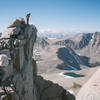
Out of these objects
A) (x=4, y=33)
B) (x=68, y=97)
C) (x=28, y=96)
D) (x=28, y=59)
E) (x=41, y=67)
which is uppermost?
(x=4, y=33)

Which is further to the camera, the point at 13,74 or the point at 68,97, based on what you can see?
the point at 68,97

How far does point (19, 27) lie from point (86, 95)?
11702 millimetres

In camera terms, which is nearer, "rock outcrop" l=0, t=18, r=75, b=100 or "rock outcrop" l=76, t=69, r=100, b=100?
"rock outcrop" l=76, t=69, r=100, b=100

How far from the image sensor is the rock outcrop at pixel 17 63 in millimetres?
15500

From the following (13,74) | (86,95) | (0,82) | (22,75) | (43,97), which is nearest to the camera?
(86,95)

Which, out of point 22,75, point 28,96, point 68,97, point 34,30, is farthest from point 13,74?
point 68,97

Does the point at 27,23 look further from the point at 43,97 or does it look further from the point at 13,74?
the point at 43,97

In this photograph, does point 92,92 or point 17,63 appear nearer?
point 92,92

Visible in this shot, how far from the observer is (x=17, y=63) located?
60.0 ft

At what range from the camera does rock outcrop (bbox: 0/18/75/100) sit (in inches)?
610

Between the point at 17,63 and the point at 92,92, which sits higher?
the point at 17,63

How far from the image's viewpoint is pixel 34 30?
2219 cm

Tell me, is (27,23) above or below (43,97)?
above

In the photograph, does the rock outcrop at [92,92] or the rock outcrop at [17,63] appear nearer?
the rock outcrop at [92,92]
